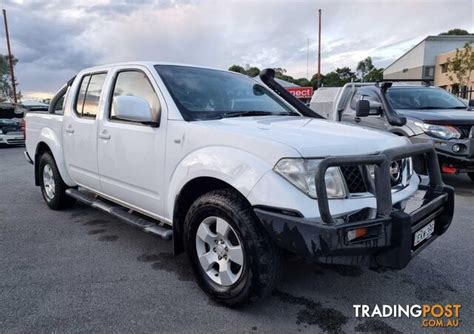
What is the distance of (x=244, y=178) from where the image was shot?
2.44 meters

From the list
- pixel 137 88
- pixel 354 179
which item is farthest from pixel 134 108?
pixel 354 179

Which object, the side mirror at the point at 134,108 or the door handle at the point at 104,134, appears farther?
the door handle at the point at 104,134

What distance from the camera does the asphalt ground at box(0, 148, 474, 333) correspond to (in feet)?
8.39

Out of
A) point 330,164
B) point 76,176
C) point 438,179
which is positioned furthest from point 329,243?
point 76,176

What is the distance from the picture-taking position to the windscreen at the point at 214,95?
3205 millimetres

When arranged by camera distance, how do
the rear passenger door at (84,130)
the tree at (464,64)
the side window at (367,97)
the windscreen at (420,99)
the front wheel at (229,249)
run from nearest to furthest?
the front wheel at (229,249) < the rear passenger door at (84,130) < the side window at (367,97) < the windscreen at (420,99) < the tree at (464,64)

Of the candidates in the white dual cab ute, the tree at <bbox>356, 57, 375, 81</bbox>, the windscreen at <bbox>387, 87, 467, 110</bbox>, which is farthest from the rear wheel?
the tree at <bbox>356, 57, 375, 81</bbox>

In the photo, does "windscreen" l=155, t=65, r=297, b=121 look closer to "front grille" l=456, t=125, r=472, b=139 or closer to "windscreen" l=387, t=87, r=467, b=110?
"front grille" l=456, t=125, r=472, b=139

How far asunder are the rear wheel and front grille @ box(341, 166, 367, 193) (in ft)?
12.6

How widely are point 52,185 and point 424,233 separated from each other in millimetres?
4606

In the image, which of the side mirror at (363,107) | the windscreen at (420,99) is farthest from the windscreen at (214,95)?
the windscreen at (420,99)

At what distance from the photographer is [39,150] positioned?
5.33 metres

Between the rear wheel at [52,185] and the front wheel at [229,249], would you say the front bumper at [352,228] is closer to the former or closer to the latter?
the front wheel at [229,249]

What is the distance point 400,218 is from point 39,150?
4.90 m
